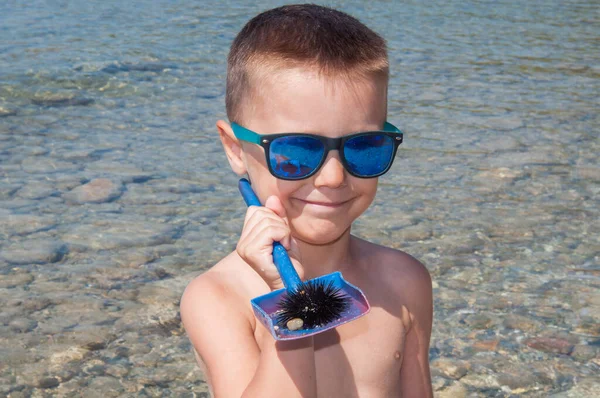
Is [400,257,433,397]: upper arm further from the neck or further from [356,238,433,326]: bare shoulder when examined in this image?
the neck

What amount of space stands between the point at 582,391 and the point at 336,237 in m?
1.50

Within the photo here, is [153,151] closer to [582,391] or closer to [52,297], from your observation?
[52,297]

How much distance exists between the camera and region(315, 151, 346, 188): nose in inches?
89.7

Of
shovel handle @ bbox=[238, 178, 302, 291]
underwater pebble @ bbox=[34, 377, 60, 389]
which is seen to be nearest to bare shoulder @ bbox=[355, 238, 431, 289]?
shovel handle @ bbox=[238, 178, 302, 291]

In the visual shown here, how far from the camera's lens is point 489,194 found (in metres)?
5.34

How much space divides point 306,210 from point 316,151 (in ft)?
0.70

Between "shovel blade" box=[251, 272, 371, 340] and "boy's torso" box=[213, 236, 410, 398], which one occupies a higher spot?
"shovel blade" box=[251, 272, 371, 340]

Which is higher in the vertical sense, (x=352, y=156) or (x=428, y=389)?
(x=352, y=156)

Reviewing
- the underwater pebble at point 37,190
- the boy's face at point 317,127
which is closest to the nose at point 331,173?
the boy's face at point 317,127

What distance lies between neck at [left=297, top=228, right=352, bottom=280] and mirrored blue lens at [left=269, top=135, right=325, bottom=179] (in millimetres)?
331

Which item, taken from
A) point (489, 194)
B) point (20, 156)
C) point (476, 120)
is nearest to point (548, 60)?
point (476, 120)

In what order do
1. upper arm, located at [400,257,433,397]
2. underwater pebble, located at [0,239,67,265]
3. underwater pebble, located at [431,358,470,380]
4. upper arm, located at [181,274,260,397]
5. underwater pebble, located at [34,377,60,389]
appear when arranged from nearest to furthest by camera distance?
upper arm, located at [181,274,260,397] < upper arm, located at [400,257,433,397] < underwater pebble, located at [34,377,60,389] < underwater pebble, located at [431,358,470,380] < underwater pebble, located at [0,239,67,265]

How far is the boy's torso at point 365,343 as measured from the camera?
2.56 m

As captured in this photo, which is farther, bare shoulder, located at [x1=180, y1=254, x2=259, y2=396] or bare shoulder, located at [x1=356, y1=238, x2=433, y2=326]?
bare shoulder, located at [x1=356, y1=238, x2=433, y2=326]
